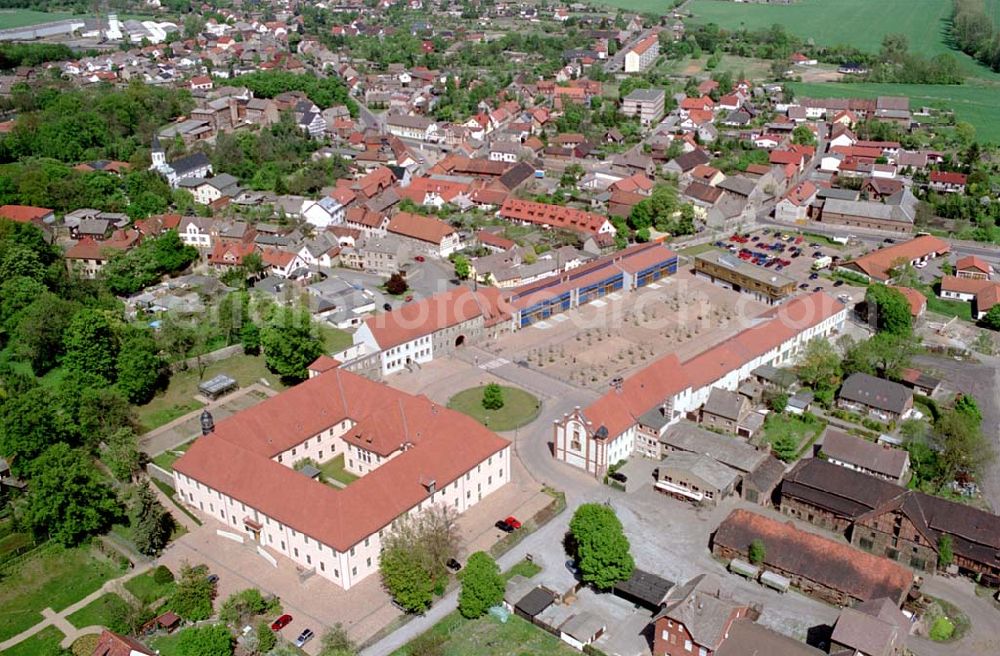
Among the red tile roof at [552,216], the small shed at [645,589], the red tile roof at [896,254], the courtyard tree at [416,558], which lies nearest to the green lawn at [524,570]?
the courtyard tree at [416,558]

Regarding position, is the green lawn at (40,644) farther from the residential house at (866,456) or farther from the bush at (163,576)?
the residential house at (866,456)

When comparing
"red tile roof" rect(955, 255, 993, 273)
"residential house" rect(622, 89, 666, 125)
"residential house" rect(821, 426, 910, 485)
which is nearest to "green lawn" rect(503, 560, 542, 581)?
"residential house" rect(821, 426, 910, 485)

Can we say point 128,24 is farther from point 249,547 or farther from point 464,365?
point 249,547

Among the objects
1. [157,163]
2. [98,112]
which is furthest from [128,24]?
[157,163]

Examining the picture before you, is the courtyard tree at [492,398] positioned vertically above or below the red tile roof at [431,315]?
below

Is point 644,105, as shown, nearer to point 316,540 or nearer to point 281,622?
point 316,540

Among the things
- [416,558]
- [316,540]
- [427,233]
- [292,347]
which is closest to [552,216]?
[427,233]
